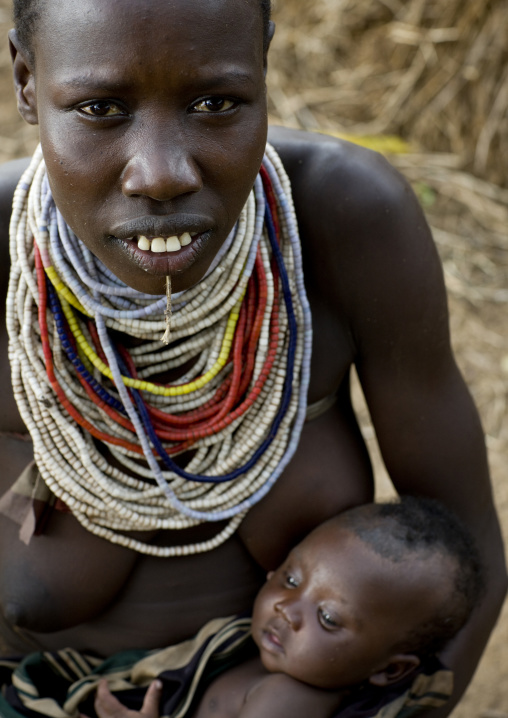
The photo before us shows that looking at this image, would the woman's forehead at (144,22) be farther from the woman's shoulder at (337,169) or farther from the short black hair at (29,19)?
the woman's shoulder at (337,169)

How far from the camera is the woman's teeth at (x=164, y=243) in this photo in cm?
123

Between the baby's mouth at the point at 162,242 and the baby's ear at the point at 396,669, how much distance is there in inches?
37.3

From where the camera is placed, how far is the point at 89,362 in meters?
1.54

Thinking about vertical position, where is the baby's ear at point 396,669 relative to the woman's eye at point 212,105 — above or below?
below

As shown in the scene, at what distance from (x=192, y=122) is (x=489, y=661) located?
2.13m

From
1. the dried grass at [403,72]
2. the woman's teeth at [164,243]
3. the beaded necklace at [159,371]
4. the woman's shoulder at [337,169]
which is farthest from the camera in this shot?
the dried grass at [403,72]

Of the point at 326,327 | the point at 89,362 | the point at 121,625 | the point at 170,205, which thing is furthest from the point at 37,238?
the point at 121,625

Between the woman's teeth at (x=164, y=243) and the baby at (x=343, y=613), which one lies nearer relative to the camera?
the woman's teeth at (x=164, y=243)

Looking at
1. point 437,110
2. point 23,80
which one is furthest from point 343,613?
point 437,110

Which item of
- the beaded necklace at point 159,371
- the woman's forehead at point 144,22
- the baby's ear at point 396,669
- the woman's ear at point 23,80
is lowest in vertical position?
the baby's ear at point 396,669

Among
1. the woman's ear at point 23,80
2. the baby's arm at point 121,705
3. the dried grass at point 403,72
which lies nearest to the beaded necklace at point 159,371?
the woman's ear at point 23,80

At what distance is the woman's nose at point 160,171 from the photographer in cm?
114

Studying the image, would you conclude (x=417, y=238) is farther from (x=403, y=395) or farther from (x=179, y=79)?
(x=179, y=79)

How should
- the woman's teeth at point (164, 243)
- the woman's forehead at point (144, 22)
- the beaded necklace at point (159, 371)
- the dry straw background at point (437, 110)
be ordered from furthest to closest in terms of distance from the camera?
the dry straw background at point (437, 110), the beaded necklace at point (159, 371), the woman's teeth at point (164, 243), the woman's forehead at point (144, 22)
